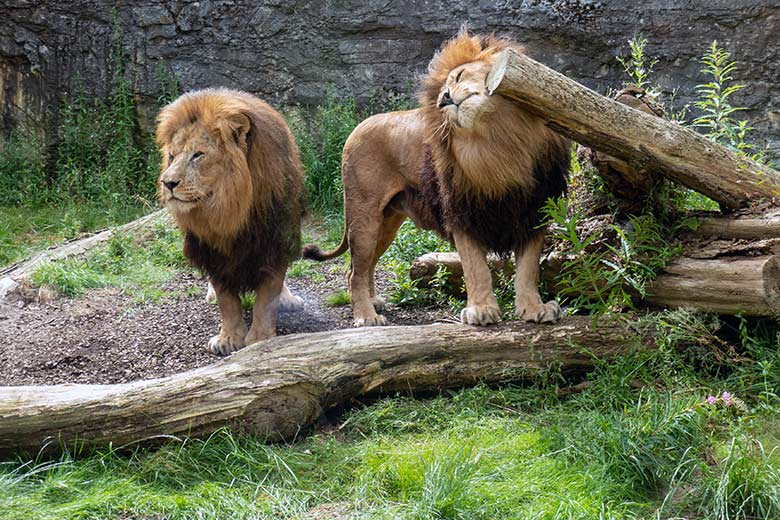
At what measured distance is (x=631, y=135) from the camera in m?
4.36

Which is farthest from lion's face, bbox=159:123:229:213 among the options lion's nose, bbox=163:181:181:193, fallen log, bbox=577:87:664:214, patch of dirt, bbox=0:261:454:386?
fallen log, bbox=577:87:664:214

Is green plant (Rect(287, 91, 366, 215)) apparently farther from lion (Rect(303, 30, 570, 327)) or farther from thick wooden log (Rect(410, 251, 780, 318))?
thick wooden log (Rect(410, 251, 780, 318))

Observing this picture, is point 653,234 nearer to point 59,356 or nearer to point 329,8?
point 59,356

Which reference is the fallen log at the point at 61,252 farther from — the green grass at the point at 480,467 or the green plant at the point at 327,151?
the green grass at the point at 480,467

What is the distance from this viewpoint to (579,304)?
468 cm

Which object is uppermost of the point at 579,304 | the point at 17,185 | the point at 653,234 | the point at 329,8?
the point at 329,8

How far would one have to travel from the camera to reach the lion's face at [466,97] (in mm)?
4418

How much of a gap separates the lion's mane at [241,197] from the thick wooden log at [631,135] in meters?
1.55

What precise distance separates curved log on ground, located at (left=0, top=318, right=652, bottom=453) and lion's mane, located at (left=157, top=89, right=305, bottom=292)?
92 centimetres

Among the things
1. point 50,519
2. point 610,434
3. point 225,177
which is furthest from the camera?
point 225,177

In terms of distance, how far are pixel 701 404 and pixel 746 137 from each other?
5.28 m

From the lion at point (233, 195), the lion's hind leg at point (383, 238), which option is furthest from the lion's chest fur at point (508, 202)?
the lion's hind leg at point (383, 238)

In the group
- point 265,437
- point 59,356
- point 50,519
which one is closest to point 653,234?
point 265,437

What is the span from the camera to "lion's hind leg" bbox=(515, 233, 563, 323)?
4.71 m
